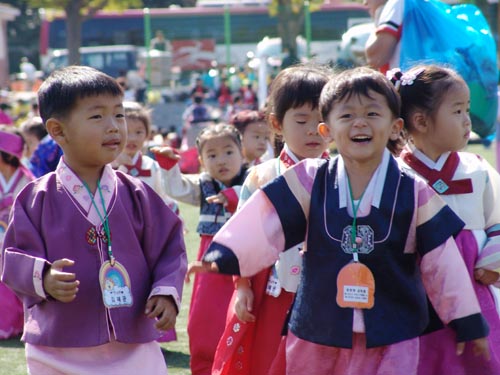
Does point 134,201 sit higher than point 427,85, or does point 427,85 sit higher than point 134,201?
point 427,85

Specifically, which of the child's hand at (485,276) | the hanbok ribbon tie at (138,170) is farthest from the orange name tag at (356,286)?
the hanbok ribbon tie at (138,170)

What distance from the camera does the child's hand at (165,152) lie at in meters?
5.44

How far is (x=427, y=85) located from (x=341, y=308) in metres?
1.12

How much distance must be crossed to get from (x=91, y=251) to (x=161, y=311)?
0.32m

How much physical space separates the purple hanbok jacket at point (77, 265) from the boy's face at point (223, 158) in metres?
2.05

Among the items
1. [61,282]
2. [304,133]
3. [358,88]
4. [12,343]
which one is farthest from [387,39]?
[12,343]

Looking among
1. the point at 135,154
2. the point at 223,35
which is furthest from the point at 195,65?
the point at 135,154

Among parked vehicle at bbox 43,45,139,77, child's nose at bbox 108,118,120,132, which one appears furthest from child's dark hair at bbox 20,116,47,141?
parked vehicle at bbox 43,45,139,77

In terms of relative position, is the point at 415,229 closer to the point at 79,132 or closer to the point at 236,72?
the point at 79,132

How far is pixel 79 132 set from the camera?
365 centimetres

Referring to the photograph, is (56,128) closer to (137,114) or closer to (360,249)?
(360,249)

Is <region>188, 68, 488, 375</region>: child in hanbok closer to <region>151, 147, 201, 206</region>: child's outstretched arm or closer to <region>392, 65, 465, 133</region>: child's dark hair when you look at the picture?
<region>392, 65, 465, 133</region>: child's dark hair

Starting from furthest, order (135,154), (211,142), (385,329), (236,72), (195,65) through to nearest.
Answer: (195,65) → (236,72) → (135,154) → (211,142) → (385,329)

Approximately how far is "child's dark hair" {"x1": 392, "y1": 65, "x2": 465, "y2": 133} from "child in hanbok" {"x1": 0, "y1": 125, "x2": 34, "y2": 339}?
355cm
